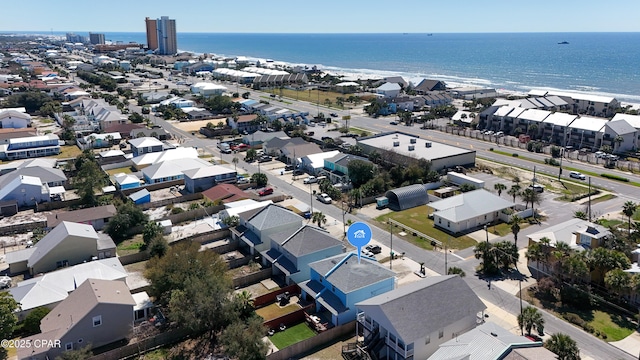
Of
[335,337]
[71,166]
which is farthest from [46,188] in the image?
[335,337]

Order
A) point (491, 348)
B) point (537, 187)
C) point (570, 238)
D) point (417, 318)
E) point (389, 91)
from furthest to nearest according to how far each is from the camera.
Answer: point (389, 91) < point (537, 187) < point (570, 238) < point (417, 318) < point (491, 348)

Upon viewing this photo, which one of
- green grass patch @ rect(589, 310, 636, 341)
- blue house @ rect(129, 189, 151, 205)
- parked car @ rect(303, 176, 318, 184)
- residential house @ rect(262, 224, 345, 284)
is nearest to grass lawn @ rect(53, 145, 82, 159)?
blue house @ rect(129, 189, 151, 205)

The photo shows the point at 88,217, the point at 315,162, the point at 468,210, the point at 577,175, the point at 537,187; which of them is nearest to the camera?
the point at 88,217

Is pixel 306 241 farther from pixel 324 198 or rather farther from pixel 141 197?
pixel 141 197

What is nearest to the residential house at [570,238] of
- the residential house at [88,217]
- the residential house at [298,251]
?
the residential house at [298,251]

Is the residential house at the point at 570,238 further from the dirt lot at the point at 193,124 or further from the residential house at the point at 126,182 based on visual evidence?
the dirt lot at the point at 193,124

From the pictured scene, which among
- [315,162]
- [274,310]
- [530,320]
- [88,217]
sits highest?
[315,162]

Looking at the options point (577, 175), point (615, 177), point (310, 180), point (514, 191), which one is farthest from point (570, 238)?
point (310, 180)

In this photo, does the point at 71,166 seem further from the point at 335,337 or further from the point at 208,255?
the point at 335,337
